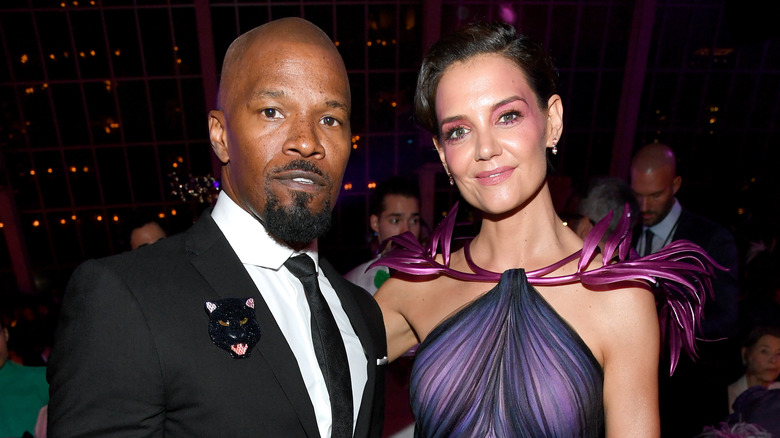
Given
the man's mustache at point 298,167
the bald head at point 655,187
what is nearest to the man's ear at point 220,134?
the man's mustache at point 298,167

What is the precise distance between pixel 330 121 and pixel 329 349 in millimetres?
709

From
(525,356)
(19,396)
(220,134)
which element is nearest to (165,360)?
(220,134)

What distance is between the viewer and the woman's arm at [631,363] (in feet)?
4.70

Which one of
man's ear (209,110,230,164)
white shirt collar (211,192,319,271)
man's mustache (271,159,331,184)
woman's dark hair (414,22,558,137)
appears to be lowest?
white shirt collar (211,192,319,271)

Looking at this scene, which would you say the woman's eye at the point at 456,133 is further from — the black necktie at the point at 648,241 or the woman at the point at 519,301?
the black necktie at the point at 648,241

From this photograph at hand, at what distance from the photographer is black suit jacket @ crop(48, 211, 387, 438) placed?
3.65 feet

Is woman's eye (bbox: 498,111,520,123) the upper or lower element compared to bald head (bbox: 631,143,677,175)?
upper

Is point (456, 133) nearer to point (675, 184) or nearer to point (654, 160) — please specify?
point (654, 160)

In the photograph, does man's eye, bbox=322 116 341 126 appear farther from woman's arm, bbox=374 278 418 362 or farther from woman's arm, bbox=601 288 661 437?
woman's arm, bbox=601 288 661 437

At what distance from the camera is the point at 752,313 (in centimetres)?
389

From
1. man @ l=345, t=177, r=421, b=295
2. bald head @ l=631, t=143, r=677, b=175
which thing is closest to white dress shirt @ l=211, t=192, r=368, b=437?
man @ l=345, t=177, r=421, b=295

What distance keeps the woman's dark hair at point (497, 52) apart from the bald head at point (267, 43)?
Result: 34cm

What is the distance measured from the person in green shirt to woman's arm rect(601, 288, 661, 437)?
3267 mm

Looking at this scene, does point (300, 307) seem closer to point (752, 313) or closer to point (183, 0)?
point (752, 313)
